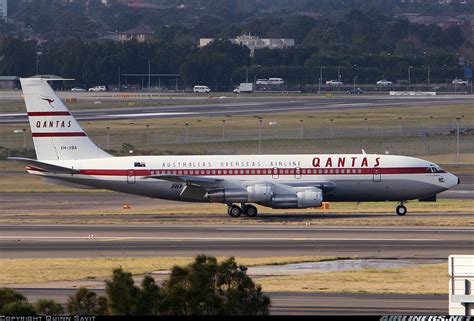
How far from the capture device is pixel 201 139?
11919 cm

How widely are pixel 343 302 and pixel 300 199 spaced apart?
26.5 m

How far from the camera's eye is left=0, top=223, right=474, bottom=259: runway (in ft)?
169

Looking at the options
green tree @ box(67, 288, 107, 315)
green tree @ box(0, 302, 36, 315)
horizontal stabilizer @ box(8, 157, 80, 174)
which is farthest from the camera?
horizontal stabilizer @ box(8, 157, 80, 174)

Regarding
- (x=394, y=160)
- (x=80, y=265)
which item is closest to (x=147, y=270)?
(x=80, y=265)

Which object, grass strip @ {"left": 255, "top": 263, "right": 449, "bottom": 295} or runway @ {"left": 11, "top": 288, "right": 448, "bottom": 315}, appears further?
grass strip @ {"left": 255, "top": 263, "right": 449, "bottom": 295}

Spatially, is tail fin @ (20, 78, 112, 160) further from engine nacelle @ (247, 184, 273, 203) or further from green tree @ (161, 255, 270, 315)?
green tree @ (161, 255, 270, 315)

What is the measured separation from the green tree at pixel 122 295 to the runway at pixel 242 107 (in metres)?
110

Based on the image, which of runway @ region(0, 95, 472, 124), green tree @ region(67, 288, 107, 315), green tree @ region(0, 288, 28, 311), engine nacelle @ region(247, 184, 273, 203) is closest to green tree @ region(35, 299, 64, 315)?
green tree @ region(67, 288, 107, 315)

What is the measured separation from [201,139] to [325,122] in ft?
82.9

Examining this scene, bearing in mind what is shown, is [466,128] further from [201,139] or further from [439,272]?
[439,272]

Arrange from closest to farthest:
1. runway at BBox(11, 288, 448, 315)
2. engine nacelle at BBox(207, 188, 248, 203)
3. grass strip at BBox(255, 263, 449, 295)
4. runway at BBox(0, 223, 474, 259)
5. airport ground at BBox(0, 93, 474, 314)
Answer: runway at BBox(11, 288, 448, 315)
airport ground at BBox(0, 93, 474, 314)
grass strip at BBox(255, 263, 449, 295)
runway at BBox(0, 223, 474, 259)
engine nacelle at BBox(207, 188, 248, 203)

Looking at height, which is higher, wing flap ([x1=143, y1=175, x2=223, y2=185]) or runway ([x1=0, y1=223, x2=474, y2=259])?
wing flap ([x1=143, y1=175, x2=223, y2=185])

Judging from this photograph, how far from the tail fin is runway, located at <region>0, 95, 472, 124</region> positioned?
Answer: 72.2 meters

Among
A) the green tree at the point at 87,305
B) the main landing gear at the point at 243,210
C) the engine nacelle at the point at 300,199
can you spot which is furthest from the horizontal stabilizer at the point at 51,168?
the green tree at the point at 87,305
